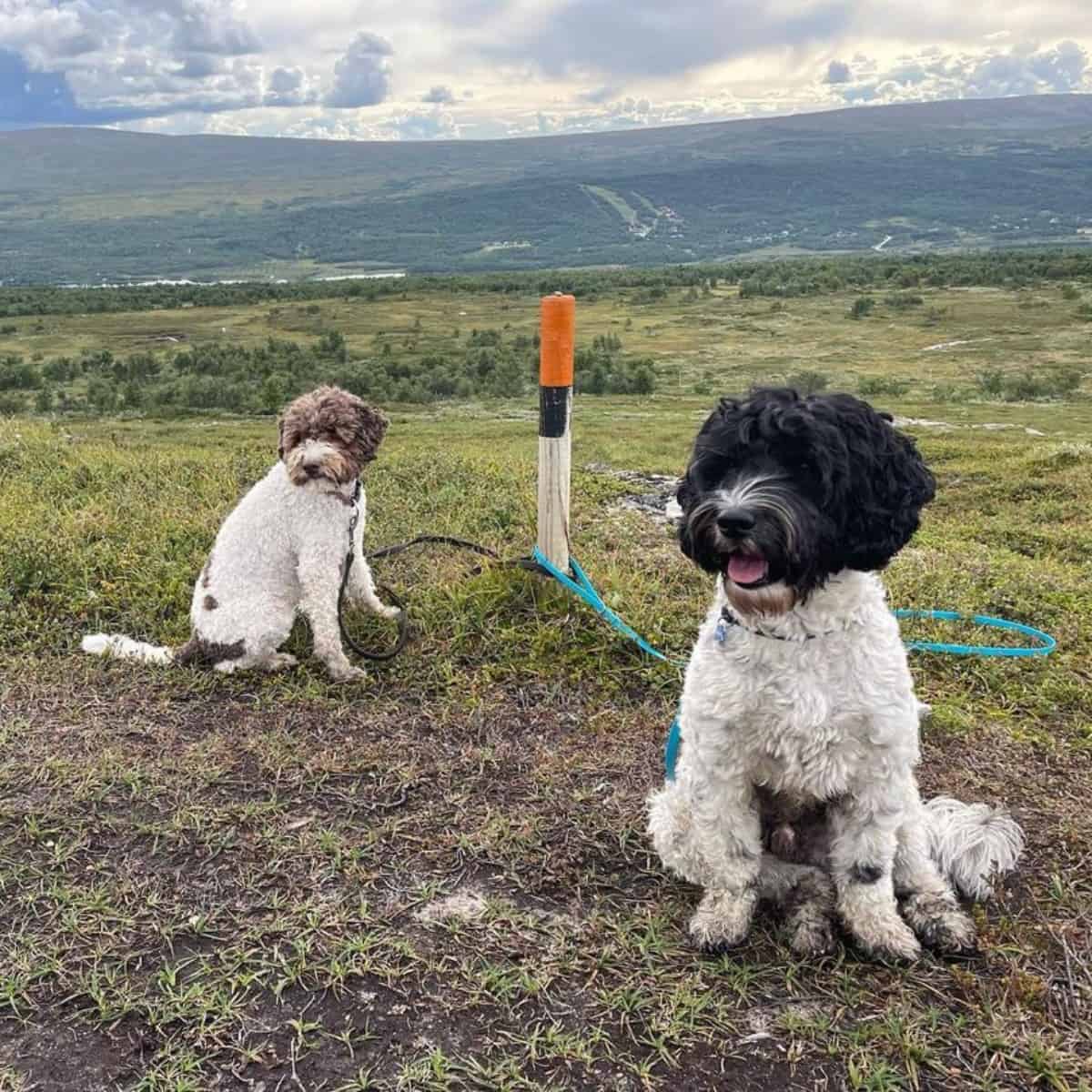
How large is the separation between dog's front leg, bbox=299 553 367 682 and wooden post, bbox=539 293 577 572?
144 centimetres

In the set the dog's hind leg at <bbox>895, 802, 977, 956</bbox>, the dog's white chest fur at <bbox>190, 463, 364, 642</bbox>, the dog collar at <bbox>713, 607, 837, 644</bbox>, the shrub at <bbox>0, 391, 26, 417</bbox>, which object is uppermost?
the dog collar at <bbox>713, 607, 837, 644</bbox>

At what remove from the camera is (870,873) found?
3.73 m

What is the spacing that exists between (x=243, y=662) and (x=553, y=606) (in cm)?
204

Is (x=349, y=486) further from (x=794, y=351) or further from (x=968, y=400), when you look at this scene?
(x=794, y=351)

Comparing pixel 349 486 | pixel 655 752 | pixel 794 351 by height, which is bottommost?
pixel 794 351

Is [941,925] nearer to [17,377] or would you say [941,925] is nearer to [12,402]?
[12,402]

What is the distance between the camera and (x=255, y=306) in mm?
93875

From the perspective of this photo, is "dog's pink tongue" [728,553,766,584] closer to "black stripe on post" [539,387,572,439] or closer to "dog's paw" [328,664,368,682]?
"black stripe on post" [539,387,572,439]

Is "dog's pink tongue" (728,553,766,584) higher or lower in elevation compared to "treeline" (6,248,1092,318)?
higher

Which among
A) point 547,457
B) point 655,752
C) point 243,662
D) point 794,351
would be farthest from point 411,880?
point 794,351

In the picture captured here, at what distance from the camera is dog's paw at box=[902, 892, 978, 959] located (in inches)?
149

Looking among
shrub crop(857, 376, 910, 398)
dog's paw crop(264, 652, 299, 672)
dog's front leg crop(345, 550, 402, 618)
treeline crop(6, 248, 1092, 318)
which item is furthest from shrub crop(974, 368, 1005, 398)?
dog's paw crop(264, 652, 299, 672)

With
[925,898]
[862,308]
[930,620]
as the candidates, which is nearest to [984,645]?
[930,620]

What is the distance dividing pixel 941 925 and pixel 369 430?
14.8 ft
